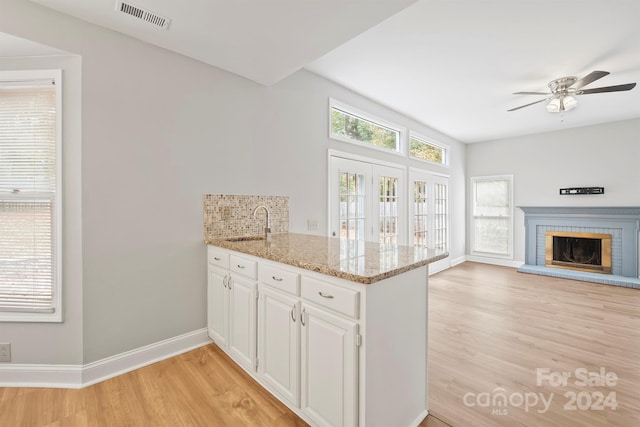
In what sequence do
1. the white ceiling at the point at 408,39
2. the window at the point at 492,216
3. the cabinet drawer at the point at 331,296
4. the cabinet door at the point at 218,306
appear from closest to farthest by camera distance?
1. the cabinet drawer at the point at 331,296
2. the white ceiling at the point at 408,39
3. the cabinet door at the point at 218,306
4. the window at the point at 492,216

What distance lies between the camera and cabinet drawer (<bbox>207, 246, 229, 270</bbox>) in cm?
232

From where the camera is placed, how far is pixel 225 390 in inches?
76.7

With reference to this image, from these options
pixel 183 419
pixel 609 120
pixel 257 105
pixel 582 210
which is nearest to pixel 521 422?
pixel 183 419

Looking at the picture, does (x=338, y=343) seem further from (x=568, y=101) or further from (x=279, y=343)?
(x=568, y=101)

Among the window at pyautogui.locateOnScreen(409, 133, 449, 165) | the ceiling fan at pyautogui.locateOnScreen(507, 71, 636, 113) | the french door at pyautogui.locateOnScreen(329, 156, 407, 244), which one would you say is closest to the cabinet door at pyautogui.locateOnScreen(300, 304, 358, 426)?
the french door at pyautogui.locateOnScreen(329, 156, 407, 244)

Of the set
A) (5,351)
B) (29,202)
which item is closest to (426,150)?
(29,202)

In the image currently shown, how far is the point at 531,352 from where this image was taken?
2.53 m

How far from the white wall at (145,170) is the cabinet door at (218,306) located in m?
0.11

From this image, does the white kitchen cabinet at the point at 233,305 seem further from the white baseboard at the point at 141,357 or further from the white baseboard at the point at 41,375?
the white baseboard at the point at 41,375

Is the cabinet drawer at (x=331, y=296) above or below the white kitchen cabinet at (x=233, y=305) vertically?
above

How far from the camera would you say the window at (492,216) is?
6.32 m

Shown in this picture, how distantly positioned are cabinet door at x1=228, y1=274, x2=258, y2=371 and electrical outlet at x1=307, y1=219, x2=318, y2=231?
1.30 metres

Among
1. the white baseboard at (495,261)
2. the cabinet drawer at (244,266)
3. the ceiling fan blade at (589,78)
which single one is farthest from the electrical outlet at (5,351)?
the white baseboard at (495,261)

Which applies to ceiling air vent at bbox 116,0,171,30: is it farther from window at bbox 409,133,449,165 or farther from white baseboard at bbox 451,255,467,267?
white baseboard at bbox 451,255,467,267
